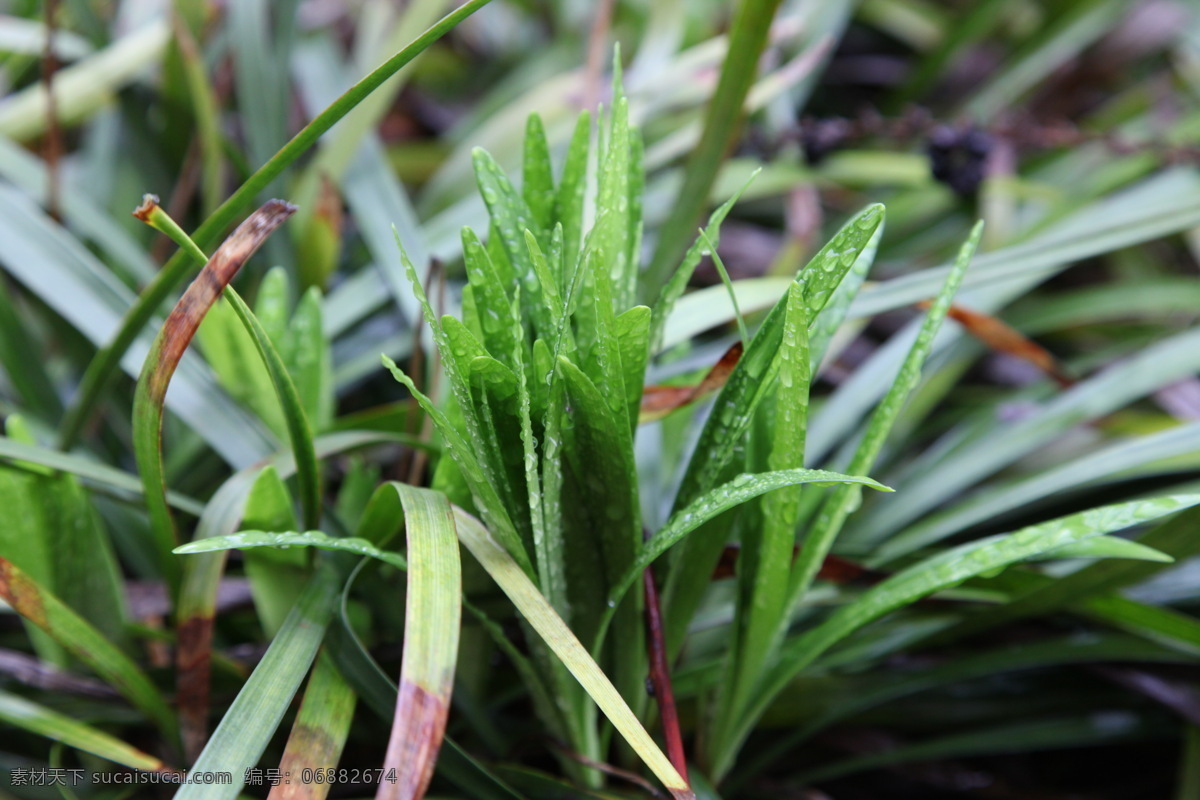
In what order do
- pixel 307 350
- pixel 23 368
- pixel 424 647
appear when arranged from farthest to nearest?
pixel 23 368, pixel 307 350, pixel 424 647

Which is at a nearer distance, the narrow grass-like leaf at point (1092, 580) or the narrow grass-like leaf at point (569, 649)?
the narrow grass-like leaf at point (569, 649)

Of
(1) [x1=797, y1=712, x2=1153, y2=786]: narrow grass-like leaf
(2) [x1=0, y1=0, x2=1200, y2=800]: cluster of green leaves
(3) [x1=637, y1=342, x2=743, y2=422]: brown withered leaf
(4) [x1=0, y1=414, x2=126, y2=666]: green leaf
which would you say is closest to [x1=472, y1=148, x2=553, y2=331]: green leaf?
(2) [x1=0, y1=0, x2=1200, y2=800]: cluster of green leaves

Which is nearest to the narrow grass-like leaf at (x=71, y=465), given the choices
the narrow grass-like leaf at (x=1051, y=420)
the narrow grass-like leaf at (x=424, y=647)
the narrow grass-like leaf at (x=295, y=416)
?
the narrow grass-like leaf at (x=295, y=416)

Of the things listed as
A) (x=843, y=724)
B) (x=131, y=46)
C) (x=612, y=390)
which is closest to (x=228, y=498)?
(x=612, y=390)

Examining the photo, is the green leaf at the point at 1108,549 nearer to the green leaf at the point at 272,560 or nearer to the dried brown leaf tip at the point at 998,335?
the dried brown leaf tip at the point at 998,335

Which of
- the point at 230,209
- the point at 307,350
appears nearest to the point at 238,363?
the point at 307,350

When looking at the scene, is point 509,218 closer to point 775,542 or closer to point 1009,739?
point 775,542

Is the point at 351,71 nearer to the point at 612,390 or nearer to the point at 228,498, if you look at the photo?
the point at 228,498
